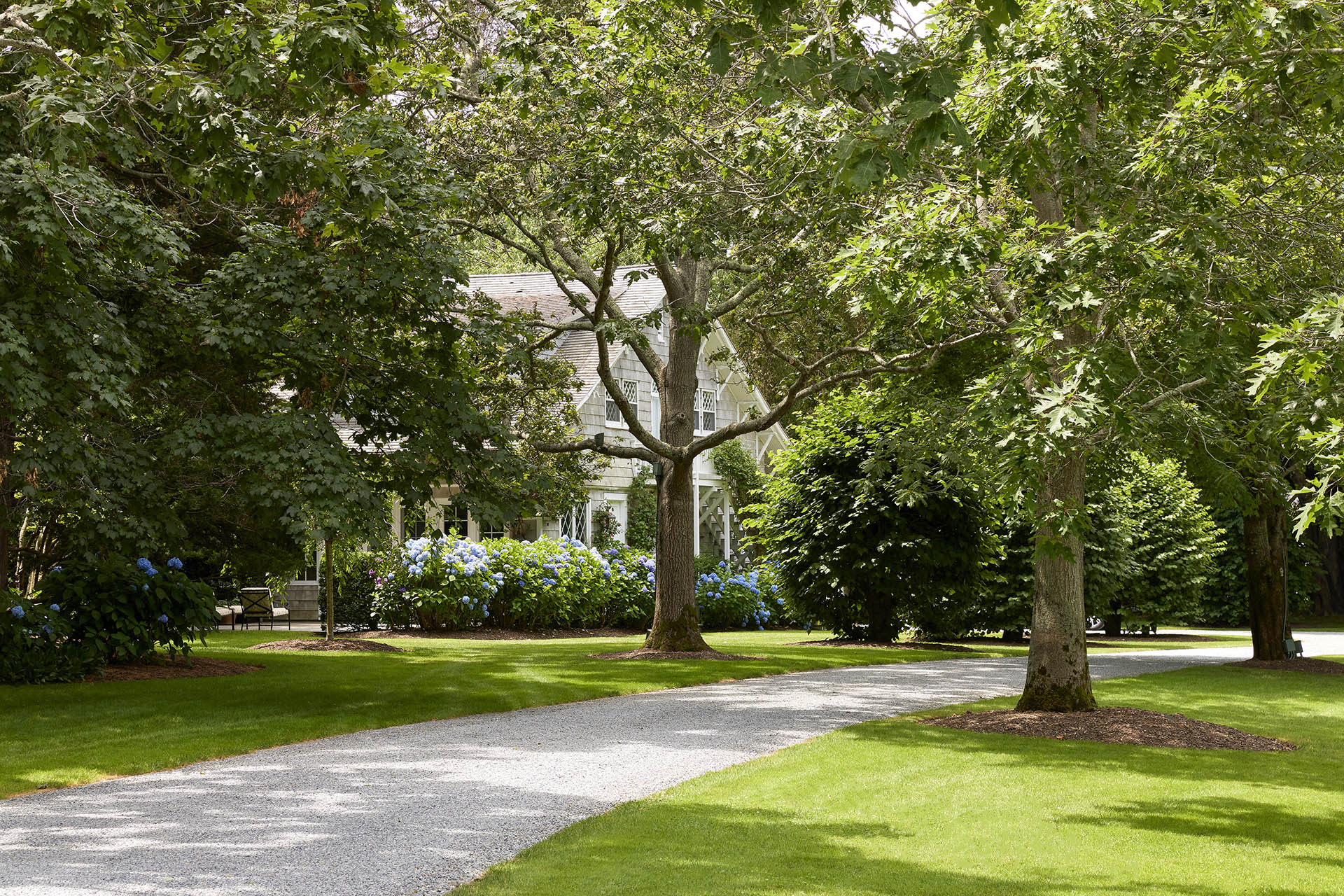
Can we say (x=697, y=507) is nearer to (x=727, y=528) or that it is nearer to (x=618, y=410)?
(x=727, y=528)

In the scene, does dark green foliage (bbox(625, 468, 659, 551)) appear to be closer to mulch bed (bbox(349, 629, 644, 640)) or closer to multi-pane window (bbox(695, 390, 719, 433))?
multi-pane window (bbox(695, 390, 719, 433))

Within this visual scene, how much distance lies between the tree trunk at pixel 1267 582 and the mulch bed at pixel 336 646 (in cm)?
1307

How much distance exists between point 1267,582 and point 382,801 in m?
15.3

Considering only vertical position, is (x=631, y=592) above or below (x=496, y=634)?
above

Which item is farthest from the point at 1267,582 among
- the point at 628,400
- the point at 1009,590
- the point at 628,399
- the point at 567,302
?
the point at 567,302

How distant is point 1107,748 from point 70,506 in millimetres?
9461

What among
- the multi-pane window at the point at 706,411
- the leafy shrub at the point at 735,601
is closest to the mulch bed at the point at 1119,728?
the leafy shrub at the point at 735,601

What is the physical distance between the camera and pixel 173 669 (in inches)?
590

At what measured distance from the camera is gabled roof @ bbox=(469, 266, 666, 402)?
94.9 ft

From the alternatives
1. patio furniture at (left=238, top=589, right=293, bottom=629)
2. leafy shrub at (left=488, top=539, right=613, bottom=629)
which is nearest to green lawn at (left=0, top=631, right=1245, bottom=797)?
leafy shrub at (left=488, top=539, right=613, bottom=629)

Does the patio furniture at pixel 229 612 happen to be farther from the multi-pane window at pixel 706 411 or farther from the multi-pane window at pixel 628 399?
the multi-pane window at pixel 706 411

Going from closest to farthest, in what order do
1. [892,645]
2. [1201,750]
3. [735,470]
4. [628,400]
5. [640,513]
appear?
[1201,750], [892,645], [628,400], [640,513], [735,470]

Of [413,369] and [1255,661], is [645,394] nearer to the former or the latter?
[1255,661]

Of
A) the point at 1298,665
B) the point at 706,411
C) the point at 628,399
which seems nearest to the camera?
the point at 1298,665
